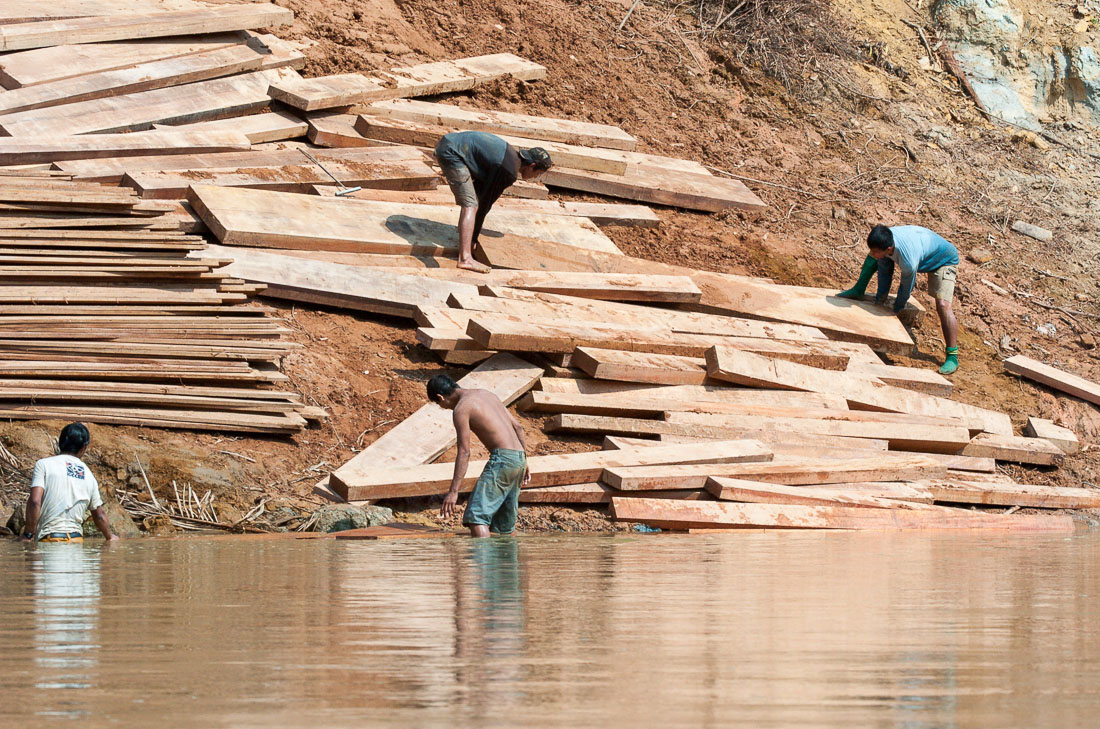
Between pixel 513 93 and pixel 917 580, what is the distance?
12.1m

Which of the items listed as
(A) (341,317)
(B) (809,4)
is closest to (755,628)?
(A) (341,317)

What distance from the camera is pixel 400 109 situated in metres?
15.6

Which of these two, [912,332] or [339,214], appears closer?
[339,214]

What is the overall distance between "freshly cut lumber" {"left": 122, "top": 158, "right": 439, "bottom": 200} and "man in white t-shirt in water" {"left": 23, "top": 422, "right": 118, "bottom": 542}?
15.7 feet

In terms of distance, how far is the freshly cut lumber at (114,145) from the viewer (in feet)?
42.9

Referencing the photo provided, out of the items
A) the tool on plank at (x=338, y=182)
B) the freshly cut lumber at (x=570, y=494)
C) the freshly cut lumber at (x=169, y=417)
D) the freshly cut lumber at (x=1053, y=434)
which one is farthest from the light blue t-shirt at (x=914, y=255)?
the freshly cut lumber at (x=169, y=417)

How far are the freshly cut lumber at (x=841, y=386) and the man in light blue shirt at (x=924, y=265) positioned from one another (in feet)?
3.38

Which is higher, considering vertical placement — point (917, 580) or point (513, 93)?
point (513, 93)

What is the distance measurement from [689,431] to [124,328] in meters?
4.64

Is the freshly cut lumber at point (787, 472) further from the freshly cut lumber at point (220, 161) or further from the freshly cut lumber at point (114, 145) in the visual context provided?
the freshly cut lumber at point (114, 145)

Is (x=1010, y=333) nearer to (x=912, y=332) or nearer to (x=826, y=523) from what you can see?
(x=912, y=332)

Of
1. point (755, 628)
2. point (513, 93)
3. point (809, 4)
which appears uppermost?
point (809, 4)

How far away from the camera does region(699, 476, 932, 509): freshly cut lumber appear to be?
9.98 metres

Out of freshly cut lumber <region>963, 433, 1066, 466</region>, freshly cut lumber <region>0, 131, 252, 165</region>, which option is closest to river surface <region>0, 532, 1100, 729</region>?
freshly cut lumber <region>963, 433, 1066, 466</region>
